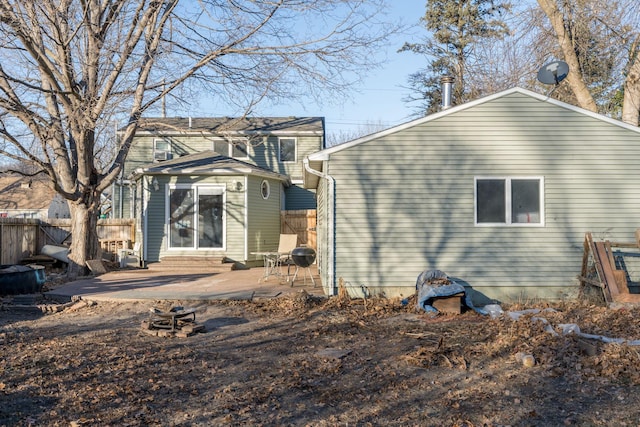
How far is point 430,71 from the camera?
2639 centimetres

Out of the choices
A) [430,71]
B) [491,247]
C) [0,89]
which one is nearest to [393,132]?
[491,247]

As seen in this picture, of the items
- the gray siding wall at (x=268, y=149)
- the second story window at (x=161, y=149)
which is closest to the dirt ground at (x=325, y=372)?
the gray siding wall at (x=268, y=149)

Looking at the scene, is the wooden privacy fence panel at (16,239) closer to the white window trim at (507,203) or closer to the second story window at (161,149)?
the second story window at (161,149)

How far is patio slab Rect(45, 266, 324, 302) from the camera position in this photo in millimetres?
9664

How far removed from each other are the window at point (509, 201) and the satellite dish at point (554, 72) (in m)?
1.73

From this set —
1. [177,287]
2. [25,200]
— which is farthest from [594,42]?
[25,200]

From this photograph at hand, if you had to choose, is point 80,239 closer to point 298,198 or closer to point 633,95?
point 298,198

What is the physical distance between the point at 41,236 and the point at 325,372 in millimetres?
15123

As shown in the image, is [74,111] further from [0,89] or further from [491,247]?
[491,247]

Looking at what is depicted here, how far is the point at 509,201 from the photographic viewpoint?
9516 mm

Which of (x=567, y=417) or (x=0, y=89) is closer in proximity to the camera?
(x=567, y=417)

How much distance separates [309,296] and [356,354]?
129 inches

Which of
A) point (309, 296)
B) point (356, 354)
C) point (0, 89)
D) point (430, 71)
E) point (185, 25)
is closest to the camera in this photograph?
point (356, 354)

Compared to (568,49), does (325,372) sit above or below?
below
